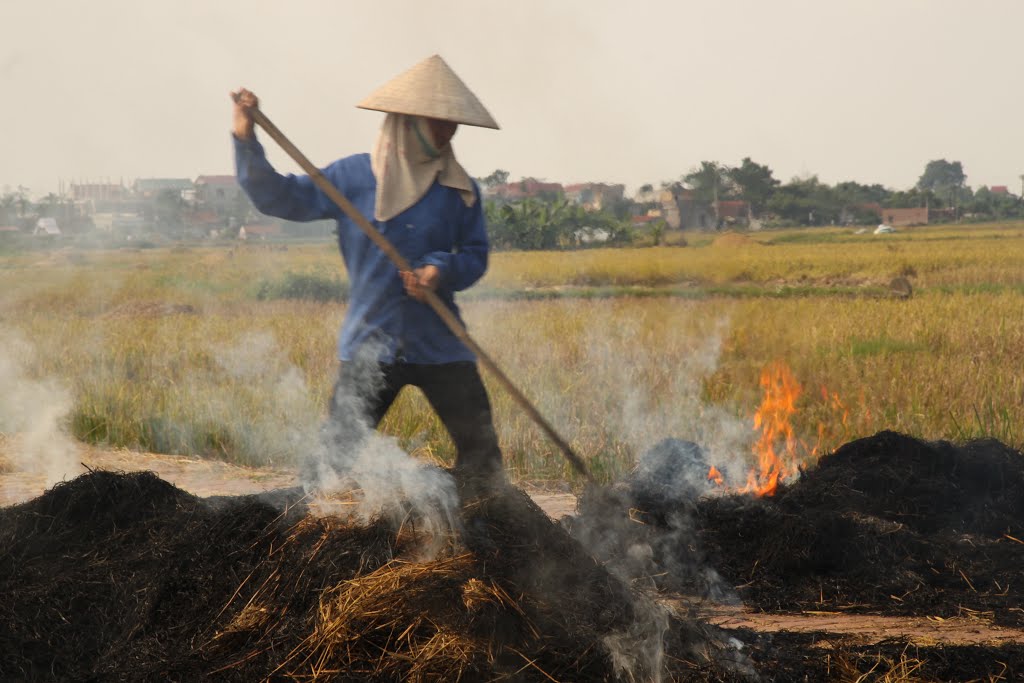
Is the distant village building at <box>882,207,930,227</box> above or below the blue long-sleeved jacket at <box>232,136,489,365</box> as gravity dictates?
below

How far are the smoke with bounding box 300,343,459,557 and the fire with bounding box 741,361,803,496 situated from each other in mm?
1956

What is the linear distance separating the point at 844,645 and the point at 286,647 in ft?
5.63

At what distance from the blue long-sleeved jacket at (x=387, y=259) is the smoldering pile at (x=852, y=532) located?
1162 mm

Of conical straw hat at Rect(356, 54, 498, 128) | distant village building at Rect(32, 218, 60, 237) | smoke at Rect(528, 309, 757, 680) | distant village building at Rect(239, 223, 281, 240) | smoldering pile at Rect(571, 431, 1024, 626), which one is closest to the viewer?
smoke at Rect(528, 309, 757, 680)

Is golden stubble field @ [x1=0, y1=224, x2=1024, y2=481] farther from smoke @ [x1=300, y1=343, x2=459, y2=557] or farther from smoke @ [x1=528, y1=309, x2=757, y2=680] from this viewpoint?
smoke @ [x1=300, y1=343, x2=459, y2=557]

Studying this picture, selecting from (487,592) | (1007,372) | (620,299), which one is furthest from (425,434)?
(620,299)

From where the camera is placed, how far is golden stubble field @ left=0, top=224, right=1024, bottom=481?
6.39 meters

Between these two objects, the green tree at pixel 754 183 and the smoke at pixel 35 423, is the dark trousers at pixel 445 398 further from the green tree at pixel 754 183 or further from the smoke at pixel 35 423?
the green tree at pixel 754 183

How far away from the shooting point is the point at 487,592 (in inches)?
114

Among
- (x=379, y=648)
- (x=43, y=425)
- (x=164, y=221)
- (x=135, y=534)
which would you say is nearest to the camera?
(x=379, y=648)

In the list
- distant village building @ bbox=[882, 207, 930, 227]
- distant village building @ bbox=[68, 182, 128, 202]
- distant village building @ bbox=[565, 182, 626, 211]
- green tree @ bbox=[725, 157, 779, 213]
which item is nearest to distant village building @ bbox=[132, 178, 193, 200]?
distant village building @ bbox=[68, 182, 128, 202]

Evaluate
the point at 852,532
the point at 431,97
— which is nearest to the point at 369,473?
the point at 431,97

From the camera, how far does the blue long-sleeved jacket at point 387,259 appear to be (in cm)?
372

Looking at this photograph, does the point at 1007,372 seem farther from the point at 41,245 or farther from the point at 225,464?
the point at 41,245
